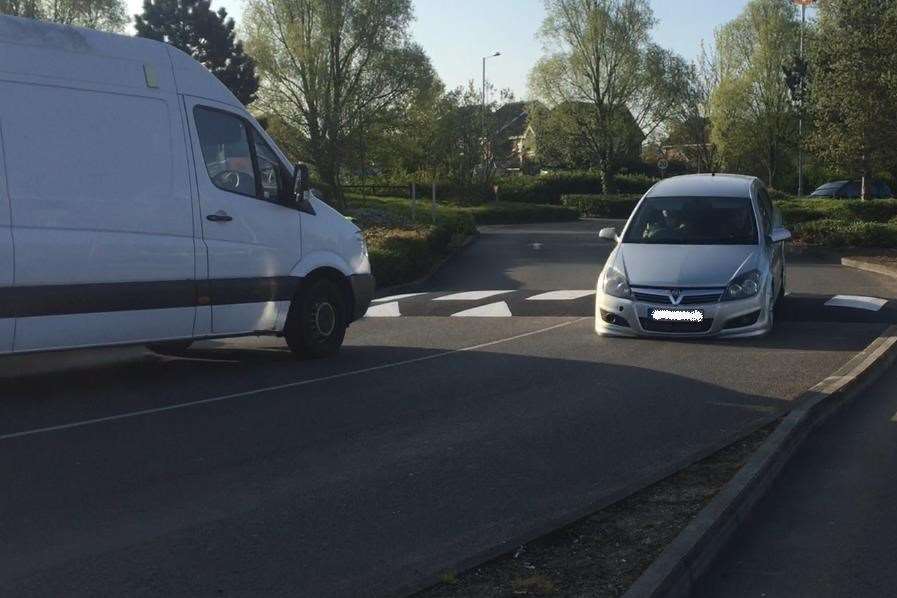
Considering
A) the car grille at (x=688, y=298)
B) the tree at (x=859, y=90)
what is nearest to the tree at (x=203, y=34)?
the tree at (x=859, y=90)

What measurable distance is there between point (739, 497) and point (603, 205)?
191 feet

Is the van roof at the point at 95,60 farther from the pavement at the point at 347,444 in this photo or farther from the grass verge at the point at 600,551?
the grass verge at the point at 600,551

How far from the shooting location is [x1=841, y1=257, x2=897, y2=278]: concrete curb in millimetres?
22656

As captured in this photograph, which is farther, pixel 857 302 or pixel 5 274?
pixel 857 302

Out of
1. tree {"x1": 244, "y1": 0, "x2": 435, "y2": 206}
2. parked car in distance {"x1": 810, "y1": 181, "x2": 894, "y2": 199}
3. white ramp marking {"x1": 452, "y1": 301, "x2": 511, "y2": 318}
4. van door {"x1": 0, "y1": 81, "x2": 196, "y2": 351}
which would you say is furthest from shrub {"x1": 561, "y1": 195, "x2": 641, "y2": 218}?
van door {"x1": 0, "y1": 81, "x2": 196, "y2": 351}

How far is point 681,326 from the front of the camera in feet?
42.9

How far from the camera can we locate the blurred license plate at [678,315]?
13.0m

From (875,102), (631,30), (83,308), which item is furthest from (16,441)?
(631,30)

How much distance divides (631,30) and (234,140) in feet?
206

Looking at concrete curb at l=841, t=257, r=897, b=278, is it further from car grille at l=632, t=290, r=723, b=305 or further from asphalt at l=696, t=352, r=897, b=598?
asphalt at l=696, t=352, r=897, b=598

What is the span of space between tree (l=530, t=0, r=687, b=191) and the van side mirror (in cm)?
6127

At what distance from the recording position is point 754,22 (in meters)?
73.3

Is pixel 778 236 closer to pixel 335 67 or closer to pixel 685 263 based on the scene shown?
pixel 685 263

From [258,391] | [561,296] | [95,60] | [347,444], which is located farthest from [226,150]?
[561,296]
